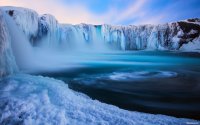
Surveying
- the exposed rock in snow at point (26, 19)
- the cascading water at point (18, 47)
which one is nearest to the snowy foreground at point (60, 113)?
the cascading water at point (18, 47)

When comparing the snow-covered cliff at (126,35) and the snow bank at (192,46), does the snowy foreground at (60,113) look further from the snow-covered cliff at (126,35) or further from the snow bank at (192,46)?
the snow bank at (192,46)

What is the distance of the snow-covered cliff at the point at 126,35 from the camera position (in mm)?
25347

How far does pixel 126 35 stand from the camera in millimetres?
36875

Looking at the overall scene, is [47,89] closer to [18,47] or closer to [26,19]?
[18,47]

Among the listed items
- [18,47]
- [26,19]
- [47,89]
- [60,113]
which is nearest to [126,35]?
[26,19]

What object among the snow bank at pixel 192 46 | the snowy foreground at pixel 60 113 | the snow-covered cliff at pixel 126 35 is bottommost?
the snowy foreground at pixel 60 113

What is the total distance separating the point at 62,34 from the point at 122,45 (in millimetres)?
11175

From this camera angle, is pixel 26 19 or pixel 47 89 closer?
pixel 47 89

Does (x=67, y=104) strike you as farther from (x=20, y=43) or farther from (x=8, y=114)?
(x=20, y=43)

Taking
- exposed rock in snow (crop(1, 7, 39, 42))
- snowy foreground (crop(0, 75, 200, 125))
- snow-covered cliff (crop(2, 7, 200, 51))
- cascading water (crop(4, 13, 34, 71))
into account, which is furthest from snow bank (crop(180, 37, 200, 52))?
snowy foreground (crop(0, 75, 200, 125))

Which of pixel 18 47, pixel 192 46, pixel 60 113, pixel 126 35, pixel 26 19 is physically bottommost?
pixel 60 113

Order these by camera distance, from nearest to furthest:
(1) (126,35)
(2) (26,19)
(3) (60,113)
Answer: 1. (3) (60,113)
2. (2) (26,19)
3. (1) (126,35)

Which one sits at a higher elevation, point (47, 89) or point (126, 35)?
point (126, 35)

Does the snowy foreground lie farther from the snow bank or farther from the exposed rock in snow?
the snow bank
